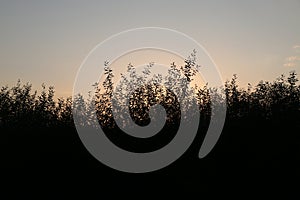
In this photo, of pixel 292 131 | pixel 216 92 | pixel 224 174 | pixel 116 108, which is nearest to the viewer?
pixel 224 174

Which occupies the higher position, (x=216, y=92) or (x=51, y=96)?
(x=51, y=96)

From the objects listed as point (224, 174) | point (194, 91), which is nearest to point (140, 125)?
point (224, 174)

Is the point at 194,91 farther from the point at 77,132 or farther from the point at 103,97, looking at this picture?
the point at 77,132

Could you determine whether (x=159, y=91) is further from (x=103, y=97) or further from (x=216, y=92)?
(x=216, y=92)

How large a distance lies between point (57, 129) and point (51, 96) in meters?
21.0

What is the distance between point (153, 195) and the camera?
64.5 feet

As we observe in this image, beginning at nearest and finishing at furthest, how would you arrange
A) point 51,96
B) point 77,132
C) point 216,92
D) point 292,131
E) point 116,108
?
point 292,131
point 77,132
point 116,108
point 216,92
point 51,96

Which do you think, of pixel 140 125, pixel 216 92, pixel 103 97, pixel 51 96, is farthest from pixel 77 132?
pixel 51 96

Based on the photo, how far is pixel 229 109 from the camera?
29.3m

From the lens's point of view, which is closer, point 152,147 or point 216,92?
point 152,147

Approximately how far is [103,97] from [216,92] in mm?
11802

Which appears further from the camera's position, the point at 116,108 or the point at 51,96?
the point at 51,96

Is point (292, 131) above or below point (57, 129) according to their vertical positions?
below

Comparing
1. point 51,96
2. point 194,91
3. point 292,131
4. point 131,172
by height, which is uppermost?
point 51,96
